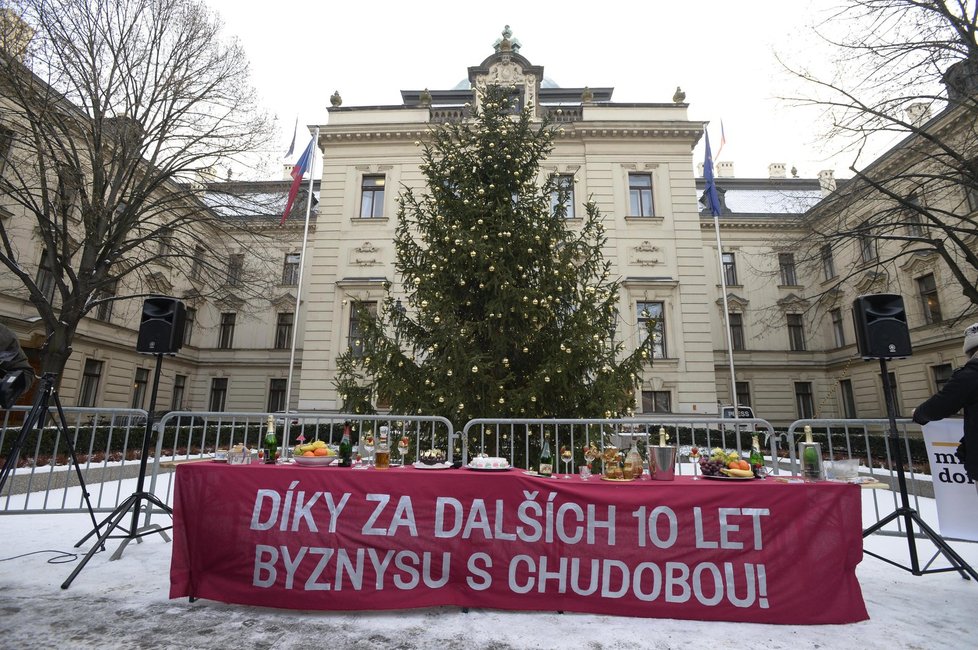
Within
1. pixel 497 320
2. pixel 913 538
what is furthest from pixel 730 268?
pixel 913 538

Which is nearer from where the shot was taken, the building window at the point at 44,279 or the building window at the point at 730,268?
the building window at the point at 44,279

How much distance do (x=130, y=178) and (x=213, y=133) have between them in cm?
253

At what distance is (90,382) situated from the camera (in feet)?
70.2

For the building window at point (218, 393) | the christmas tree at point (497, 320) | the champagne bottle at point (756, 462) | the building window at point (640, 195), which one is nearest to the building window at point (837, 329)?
the building window at point (640, 195)

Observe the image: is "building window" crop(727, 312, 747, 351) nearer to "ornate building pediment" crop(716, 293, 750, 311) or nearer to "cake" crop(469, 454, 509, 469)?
"ornate building pediment" crop(716, 293, 750, 311)

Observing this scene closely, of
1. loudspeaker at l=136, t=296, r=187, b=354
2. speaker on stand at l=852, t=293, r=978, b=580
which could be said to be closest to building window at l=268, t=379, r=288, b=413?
loudspeaker at l=136, t=296, r=187, b=354

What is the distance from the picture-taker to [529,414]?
7184 mm

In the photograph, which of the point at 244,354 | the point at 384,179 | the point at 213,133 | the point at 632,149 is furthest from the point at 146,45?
the point at 244,354

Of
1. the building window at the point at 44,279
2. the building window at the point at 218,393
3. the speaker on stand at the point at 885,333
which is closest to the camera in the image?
the speaker on stand at the point at 885,333

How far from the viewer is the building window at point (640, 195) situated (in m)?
19.2

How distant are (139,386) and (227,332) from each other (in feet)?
18.4

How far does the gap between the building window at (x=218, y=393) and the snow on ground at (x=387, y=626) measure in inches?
1059

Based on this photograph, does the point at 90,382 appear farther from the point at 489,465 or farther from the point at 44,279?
the point at 489,465

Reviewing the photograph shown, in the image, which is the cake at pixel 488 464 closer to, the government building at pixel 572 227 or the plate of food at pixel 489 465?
the plate of food at pixel 489 465
